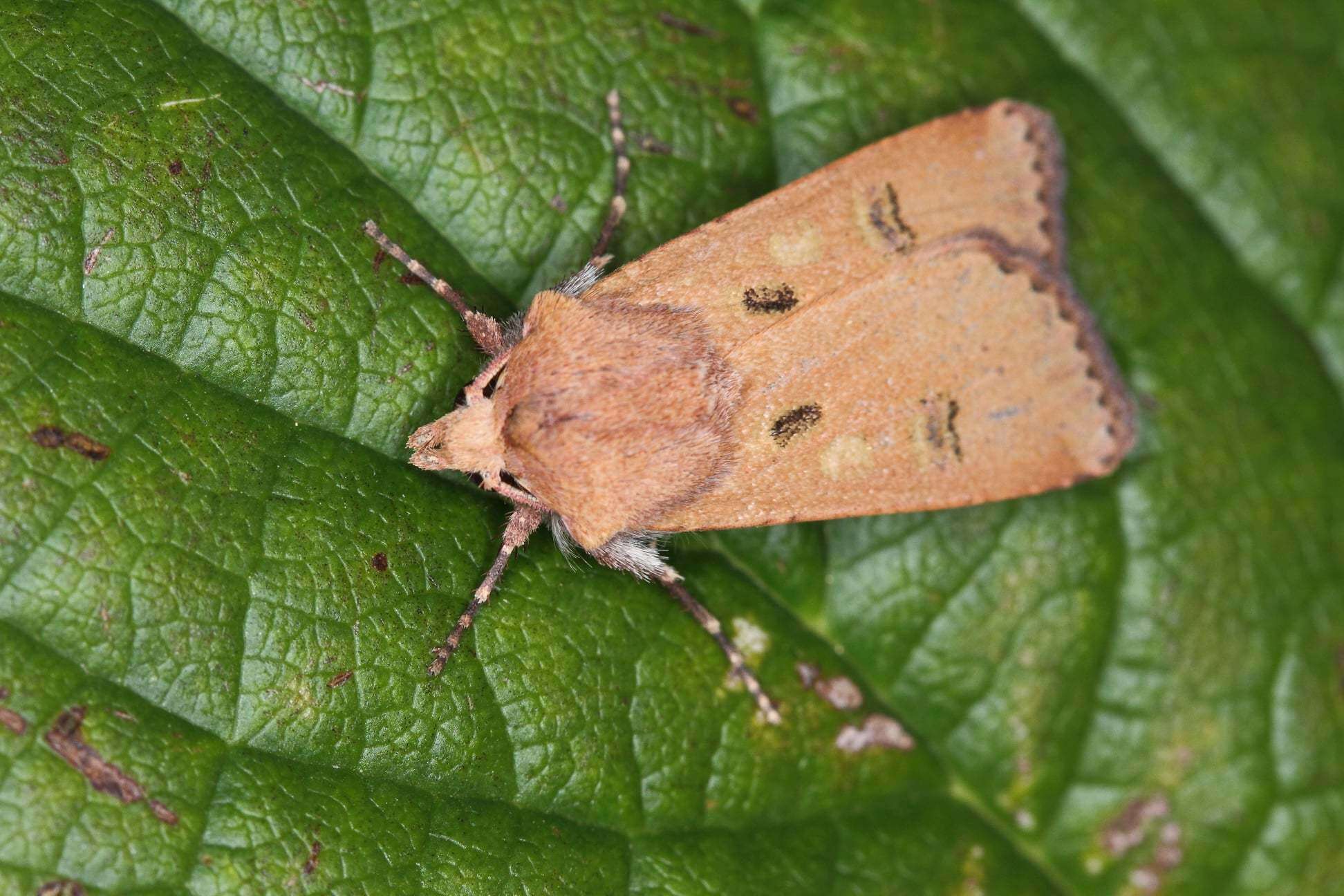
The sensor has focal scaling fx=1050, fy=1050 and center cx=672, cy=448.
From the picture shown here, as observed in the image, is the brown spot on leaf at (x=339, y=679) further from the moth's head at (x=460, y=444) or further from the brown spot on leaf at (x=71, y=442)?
the brown spot on leaf at (x=71, y=442)

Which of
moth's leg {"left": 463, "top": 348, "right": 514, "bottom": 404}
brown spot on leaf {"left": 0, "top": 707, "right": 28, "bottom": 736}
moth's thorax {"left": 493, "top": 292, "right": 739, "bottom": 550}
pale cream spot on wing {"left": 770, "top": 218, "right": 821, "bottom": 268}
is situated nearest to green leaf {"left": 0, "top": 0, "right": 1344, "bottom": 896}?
brown spot on leaf {"left": 0, "top": 707, "right": 28, "bottom": 736}

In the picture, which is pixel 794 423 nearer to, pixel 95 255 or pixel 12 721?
pixel 95 255

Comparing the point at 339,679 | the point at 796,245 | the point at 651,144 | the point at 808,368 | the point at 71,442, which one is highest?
the point at 651,144

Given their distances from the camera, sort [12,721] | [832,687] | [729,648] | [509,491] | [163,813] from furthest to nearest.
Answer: [832,687] < [729,648] < [509,491] < [163,813] < [12,721]

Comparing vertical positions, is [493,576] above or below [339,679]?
above

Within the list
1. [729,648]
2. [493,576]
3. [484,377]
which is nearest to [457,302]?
[484,377]

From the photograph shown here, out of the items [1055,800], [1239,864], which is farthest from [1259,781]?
[1055,800]

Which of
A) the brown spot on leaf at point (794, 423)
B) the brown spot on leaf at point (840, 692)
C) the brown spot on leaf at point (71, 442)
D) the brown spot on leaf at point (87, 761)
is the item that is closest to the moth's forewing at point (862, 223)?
the brown spot on leaf at point (794, 423)
